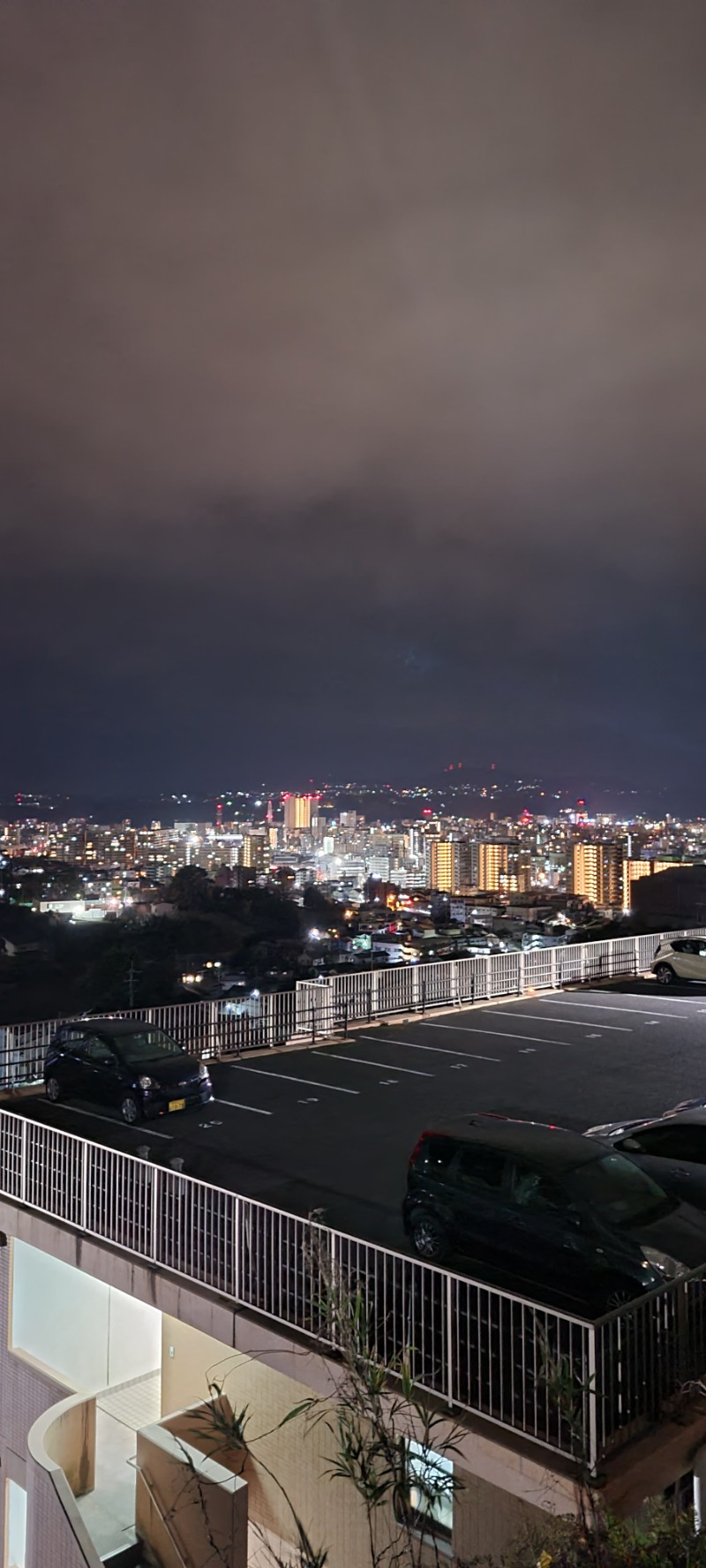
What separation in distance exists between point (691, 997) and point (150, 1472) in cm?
1895

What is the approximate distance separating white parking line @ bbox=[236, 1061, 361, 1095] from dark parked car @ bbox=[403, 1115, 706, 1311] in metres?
6.41

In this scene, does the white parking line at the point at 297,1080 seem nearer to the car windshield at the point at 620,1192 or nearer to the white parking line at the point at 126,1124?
the white parking line at the point at 126,1124

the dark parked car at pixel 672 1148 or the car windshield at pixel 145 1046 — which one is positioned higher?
the car windshield at pixel 145 1046

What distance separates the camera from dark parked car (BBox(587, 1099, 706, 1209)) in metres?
10.3

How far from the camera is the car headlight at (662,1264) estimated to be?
8016 millimetres

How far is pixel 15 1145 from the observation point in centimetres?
1190

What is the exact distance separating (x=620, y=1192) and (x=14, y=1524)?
910cm

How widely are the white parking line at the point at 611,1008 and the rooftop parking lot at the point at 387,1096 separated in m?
0.11

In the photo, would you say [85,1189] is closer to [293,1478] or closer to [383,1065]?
[293,1478]

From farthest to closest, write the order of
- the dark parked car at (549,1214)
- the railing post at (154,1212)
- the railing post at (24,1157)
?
the railing post at (24,1157) → the railing post at (154,1212) → the dark parked car at (549,1214)

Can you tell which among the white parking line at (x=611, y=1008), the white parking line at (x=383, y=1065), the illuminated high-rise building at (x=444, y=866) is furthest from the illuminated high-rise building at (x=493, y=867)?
the white parking line at (x=383, y=1065)

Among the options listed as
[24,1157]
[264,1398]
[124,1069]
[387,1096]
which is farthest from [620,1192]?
[124,1069]

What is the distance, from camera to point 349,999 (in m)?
21.9

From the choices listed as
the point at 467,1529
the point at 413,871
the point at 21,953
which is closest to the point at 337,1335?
the point at 467,1529
